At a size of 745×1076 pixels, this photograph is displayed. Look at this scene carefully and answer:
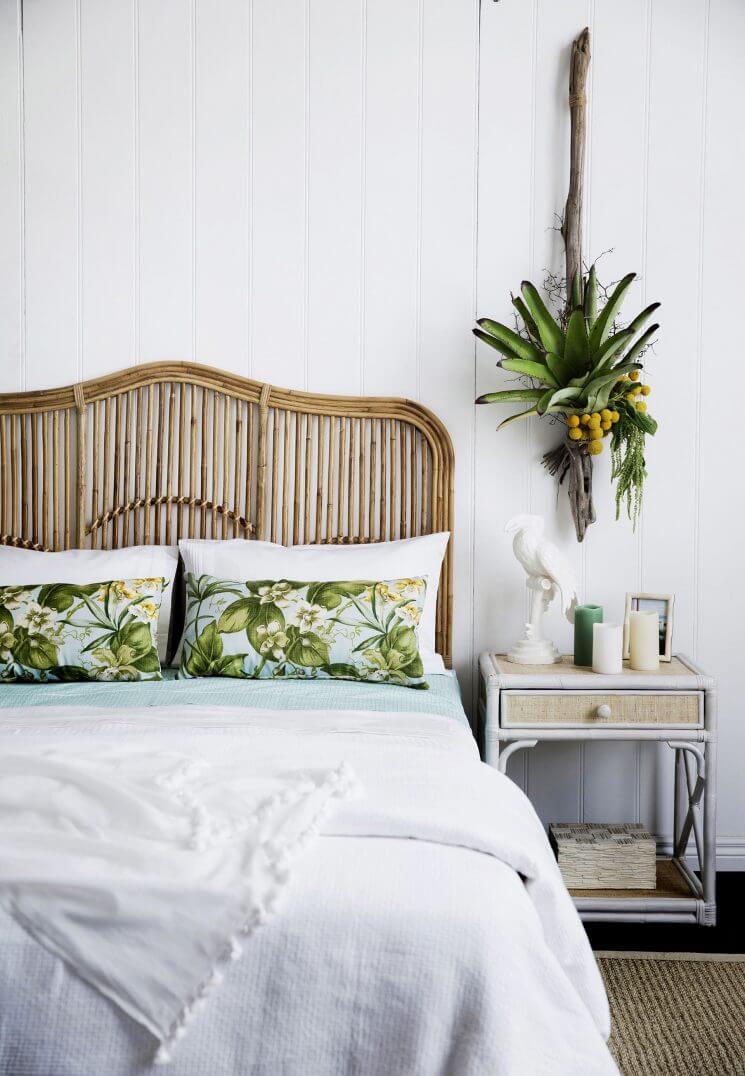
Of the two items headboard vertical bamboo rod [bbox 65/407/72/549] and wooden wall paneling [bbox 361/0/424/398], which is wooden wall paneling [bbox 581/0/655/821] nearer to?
wooden wall paneling [bbox 361/0/424/398]

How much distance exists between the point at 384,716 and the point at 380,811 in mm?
660

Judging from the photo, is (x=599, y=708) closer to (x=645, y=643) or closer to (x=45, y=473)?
(x=645, y=643)

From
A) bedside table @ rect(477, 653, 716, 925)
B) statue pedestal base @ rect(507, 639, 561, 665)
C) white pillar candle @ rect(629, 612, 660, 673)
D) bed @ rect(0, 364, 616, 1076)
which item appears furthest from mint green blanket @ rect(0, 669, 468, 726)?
white pillar candle @ rect(629, 612, 660, 673)

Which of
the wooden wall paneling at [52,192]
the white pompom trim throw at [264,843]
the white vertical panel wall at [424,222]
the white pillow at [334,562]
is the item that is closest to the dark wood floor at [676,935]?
the white vertical panel wall at [424,222]

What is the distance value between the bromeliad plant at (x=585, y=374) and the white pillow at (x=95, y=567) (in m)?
1.11

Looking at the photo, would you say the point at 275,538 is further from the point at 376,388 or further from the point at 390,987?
the point at 390,987

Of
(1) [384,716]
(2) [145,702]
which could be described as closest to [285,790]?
(1) [384,716]

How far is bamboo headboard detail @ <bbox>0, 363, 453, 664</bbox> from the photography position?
116 inches

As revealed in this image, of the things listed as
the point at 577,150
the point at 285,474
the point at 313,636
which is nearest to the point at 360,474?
the point at 285,474

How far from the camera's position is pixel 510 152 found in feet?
9.62

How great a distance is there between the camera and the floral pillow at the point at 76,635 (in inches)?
97.8

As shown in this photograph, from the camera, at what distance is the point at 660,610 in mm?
2781

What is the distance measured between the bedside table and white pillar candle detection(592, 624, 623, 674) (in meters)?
0.04

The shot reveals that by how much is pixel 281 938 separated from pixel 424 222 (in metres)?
2.34
